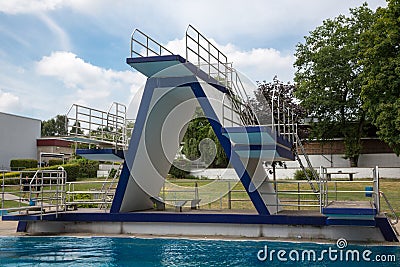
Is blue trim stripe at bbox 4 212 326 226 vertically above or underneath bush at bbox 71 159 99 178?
underneath

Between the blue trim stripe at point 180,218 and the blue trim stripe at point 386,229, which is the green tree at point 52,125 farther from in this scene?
the blue trim stripe at point 386,229

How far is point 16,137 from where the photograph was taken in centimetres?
4778

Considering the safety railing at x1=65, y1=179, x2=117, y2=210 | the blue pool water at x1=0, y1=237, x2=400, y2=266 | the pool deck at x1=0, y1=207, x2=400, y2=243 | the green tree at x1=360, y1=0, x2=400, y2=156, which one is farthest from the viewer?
the green tree at x1=360, y1=0, x2=400, y2=156

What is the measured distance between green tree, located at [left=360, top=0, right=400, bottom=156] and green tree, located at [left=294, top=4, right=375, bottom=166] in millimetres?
6953

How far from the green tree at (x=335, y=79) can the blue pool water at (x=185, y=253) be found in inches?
1034

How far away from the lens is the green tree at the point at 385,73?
27281 millimetres

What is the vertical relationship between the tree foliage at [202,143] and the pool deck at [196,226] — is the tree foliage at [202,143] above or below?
above

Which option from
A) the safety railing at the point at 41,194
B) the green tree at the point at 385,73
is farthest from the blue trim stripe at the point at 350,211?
the green tree at the point at 385,73

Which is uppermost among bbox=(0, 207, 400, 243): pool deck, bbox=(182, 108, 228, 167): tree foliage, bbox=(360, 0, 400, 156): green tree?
bbox=(360, 0, 400, 156): green tree

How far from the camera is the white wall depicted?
45938 millimetres

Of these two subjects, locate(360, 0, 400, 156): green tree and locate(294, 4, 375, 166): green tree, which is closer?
locate(360, 0, 400, 156): green tree

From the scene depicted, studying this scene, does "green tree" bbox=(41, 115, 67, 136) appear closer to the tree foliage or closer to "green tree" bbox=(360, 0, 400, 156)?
the tree foliage

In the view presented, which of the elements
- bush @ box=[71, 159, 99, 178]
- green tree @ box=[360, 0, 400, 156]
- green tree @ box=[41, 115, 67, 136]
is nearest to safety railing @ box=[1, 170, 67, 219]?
green tree @ box=[360, 0, 400, 156]

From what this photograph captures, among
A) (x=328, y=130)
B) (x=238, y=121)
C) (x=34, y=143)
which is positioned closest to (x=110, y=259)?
(x=238, y=121)
